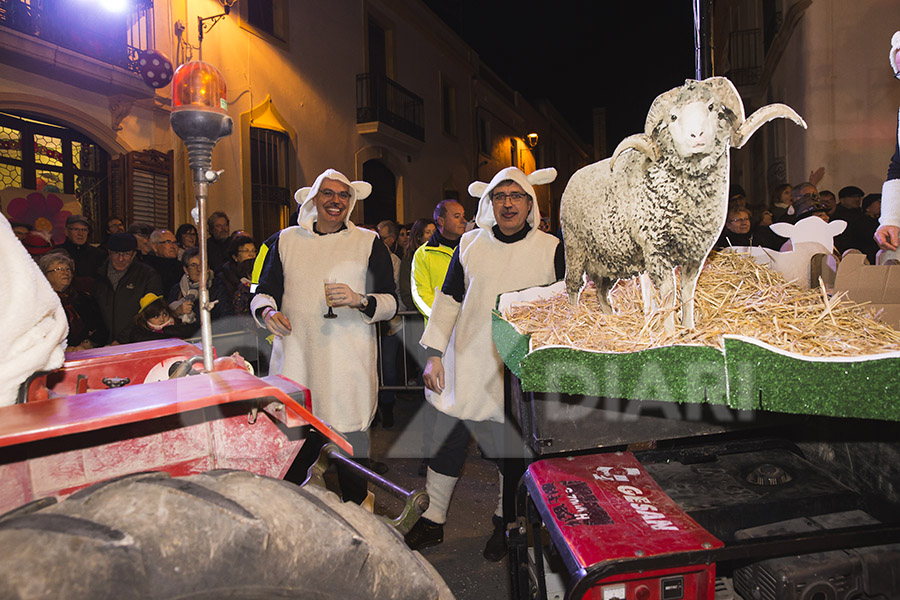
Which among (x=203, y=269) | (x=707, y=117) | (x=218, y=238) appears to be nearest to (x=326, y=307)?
(x=203, y=269)

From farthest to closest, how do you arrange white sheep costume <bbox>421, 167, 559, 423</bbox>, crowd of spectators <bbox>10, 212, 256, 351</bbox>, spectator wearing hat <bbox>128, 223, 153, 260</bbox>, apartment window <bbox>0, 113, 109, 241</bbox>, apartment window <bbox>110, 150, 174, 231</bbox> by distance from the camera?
apartment window <bbox>110, 150, 174, 231</bbox>, apartment window <bbox>0, 113, 109, 241</bbox>, spectator wearing hat <bbox>128, 223, 153, 260</bbox>, crowd of spectators <bbox>10, 212, 256, 351</bbox>, white sheep costume <bbox>421, 167, 559, 423</bbox>

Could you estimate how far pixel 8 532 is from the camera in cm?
95

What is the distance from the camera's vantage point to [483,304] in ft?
11.1

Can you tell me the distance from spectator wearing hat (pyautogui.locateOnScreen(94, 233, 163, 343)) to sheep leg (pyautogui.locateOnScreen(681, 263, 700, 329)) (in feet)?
17.5

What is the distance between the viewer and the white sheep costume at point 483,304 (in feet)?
11.0

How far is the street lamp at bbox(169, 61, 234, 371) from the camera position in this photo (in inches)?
64.1

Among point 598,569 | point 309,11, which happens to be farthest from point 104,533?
point 309,11

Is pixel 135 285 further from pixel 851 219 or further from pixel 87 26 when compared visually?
pixel 851 219

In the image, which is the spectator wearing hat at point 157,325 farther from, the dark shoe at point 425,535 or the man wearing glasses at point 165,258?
the dark shoe at point 425,535

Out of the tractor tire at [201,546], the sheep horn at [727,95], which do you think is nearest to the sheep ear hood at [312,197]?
the sheep horn at [727,95]

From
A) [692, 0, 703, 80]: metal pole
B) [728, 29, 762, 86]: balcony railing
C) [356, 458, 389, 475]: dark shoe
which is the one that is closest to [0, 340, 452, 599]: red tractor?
[692, 0, 703, 80]: metal pole

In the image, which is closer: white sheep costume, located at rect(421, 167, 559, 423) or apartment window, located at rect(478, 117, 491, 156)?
white sheep costume, located at rect(421, 167, 559, 423)

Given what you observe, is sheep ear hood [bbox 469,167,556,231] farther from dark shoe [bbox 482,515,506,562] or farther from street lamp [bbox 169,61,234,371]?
street lamp [bbox 169,61,234,371]

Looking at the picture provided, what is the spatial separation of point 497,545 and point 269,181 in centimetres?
1133
